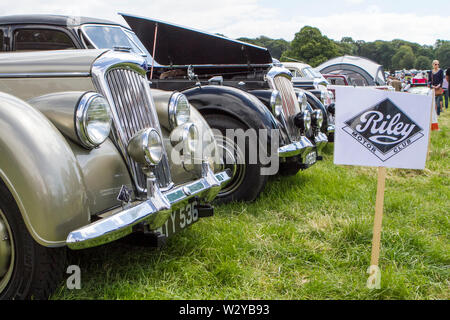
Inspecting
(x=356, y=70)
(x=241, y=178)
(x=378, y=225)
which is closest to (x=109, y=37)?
(x=241, y=178)

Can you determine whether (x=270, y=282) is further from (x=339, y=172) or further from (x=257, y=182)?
(x=339, y=172)

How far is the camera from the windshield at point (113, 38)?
12.2 ft

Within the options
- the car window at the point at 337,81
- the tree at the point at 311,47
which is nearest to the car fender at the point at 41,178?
the car window at the point at 337,81

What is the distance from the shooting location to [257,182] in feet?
11.4

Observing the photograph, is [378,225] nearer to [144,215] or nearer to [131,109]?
[144,215]

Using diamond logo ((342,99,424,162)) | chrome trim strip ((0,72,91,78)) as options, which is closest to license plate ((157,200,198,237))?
chrome trim strip ((0,72,91,78))

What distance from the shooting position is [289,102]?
170 inches

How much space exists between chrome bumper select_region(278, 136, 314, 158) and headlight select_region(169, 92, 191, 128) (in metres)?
1.10

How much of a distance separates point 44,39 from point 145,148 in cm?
225

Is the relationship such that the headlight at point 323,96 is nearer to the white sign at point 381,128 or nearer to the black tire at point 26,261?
the white sign at point 381,128

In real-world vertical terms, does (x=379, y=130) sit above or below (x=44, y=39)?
below

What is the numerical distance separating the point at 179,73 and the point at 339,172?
2192 millimetres

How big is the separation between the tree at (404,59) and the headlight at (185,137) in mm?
82368
